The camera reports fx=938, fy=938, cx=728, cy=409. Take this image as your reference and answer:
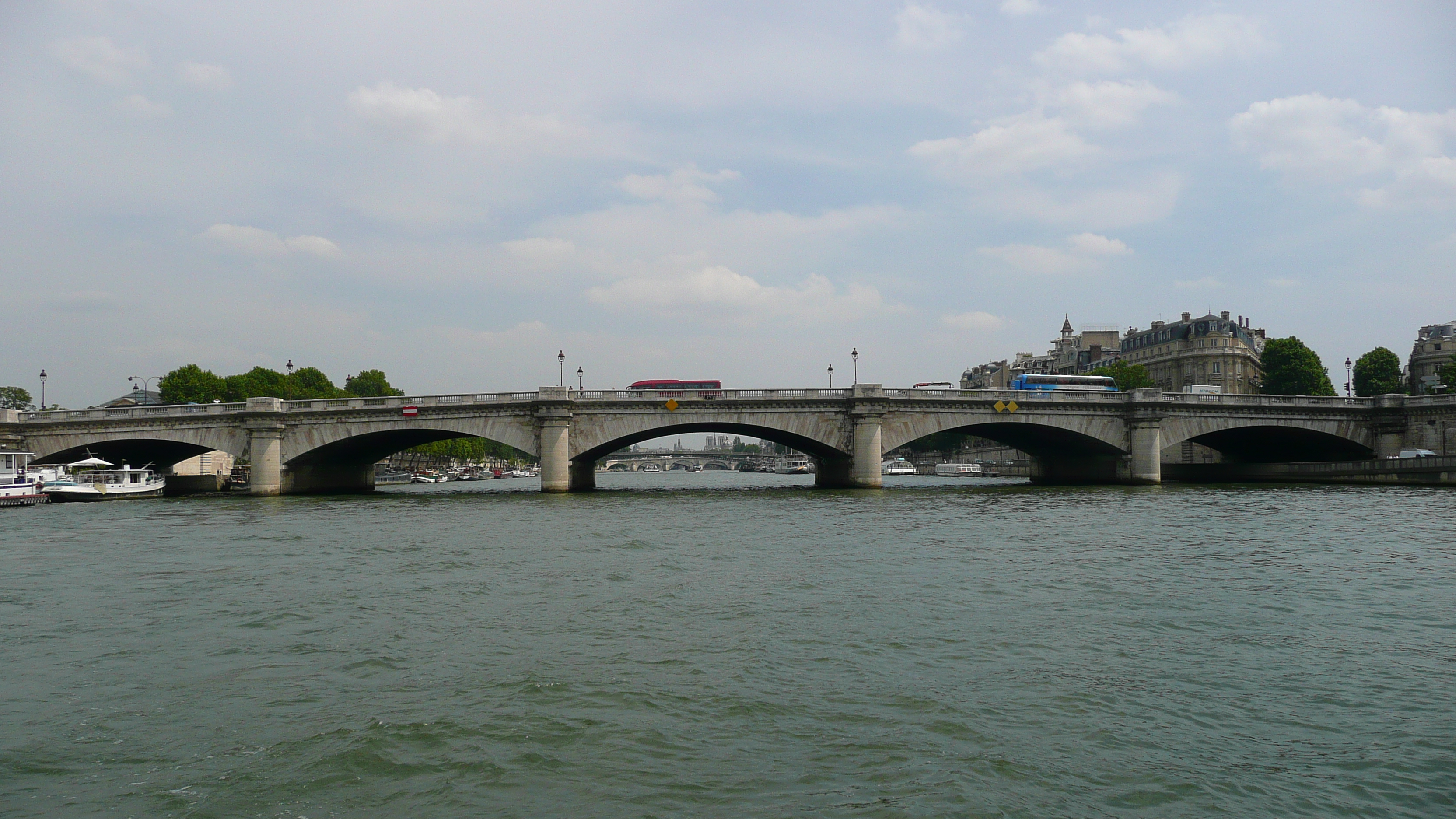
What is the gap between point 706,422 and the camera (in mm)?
59125

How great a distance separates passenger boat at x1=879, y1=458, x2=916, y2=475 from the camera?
13312cm

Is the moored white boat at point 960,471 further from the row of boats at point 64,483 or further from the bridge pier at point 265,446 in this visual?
the row of boats at point 64,483

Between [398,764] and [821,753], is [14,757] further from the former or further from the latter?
[821,753]

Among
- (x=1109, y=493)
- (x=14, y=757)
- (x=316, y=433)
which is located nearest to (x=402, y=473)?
(x=316, y=433)

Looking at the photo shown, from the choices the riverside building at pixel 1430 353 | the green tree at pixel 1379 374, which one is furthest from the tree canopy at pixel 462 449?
the riverside building at pixel 1430 353

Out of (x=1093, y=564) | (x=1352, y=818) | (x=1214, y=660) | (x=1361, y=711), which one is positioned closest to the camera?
(x=1352, y=818)

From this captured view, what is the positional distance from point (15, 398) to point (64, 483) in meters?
93.3

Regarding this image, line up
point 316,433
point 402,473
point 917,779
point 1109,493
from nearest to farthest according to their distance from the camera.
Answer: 1. point 917,779
2. point 1109,493
3. point 316,433
4. point 402,473

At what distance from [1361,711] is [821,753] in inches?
242

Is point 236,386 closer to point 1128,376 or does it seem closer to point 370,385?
point 370,385

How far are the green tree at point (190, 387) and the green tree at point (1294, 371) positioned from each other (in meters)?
109

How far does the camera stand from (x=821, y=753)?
901 cm

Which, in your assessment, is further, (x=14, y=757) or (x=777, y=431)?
(x=777, y=431)

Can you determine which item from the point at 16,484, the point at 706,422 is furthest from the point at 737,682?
the point at 16,484
